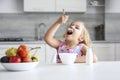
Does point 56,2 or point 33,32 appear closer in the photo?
point 56,2

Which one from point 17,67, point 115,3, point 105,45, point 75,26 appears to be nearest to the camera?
point 17,67

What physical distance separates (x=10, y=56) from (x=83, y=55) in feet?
2.91

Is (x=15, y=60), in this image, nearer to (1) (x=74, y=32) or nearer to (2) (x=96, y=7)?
(1) (x=74, y=32)

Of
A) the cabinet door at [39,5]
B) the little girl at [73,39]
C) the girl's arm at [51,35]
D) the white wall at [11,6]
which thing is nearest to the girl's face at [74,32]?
the little girl at [73,39]

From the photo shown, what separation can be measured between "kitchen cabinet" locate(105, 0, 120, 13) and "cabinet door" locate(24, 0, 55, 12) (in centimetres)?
96

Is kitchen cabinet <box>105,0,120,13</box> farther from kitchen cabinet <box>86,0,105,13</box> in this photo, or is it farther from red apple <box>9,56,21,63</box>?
red apple <box>9,56,21,63</box>

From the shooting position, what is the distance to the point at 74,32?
232cm

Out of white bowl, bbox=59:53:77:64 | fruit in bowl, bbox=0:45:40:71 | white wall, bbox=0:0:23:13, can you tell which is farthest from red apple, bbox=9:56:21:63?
white wall, bbox=0:0:23:13

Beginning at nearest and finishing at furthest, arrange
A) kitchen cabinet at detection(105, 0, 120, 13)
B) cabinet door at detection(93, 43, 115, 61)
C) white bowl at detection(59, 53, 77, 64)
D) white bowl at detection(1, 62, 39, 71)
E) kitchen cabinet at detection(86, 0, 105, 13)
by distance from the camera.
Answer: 1. white bowl at detection(1, 62, 39, 71)
2. white bowl at detection(59, 53, 77, 64)
3. cabinet door at detection(93, 43, 115, 61)
4. kitchen cabinet at detection(105, 0, 120, 13)
5. kitchen cabinet at detection(86, 0, 105, 13)

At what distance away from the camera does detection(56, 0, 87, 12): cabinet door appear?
4.61m

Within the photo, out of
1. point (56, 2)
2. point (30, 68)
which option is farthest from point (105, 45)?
point (30, 68)

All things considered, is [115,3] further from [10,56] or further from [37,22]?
[10,56]

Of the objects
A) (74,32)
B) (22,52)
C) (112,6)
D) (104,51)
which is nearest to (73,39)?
(74,32)

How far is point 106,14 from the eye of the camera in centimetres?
486
